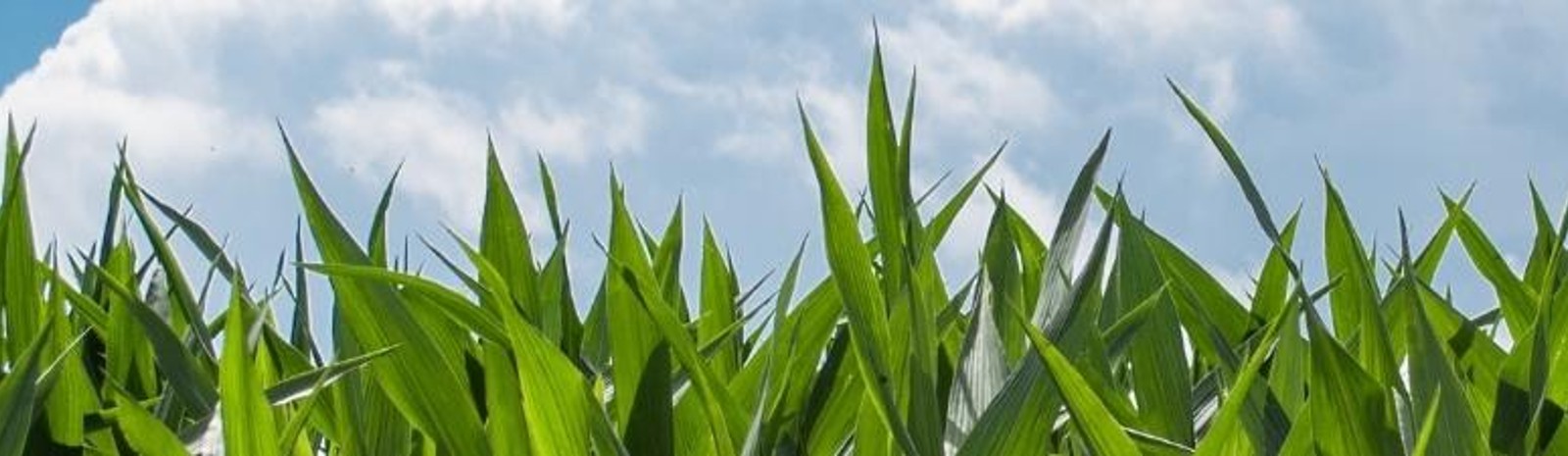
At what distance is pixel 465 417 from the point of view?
1.95 ft

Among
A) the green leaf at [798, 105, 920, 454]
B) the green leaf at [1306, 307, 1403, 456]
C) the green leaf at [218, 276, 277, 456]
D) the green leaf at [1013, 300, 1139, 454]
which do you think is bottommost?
the green leaf at [1306, 307, 1403, 456]

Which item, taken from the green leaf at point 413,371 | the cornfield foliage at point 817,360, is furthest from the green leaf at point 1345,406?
the green leaf at point 413,371

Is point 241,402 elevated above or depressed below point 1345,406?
above

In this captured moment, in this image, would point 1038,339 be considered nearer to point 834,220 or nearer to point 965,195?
point 834,220

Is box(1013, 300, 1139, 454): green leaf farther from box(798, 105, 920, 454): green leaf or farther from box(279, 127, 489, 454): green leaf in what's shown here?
box(279, 127, 489, 454): green leaf

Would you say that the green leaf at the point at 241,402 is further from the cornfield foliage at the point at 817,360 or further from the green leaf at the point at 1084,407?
the green leaf at the point at 1084,407

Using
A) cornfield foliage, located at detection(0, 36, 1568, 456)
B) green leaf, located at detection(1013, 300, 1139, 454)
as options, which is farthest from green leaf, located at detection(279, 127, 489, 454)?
green leaf, located at detection(1013, 300, 1139, 454)

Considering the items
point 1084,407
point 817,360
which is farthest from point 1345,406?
point 817,360

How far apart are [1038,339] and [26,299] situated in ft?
1.45

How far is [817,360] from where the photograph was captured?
2.35 feet

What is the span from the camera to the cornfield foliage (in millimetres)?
523

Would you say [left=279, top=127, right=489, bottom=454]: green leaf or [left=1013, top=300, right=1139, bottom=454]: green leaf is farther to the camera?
[left=279, top=127, right=489, bottom=454]: green leaf

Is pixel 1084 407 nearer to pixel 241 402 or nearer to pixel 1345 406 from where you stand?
pixel 1345 406

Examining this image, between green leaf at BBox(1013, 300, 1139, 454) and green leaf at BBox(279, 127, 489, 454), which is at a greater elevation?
green leaf at BBox(279, 127, 489, 454)
